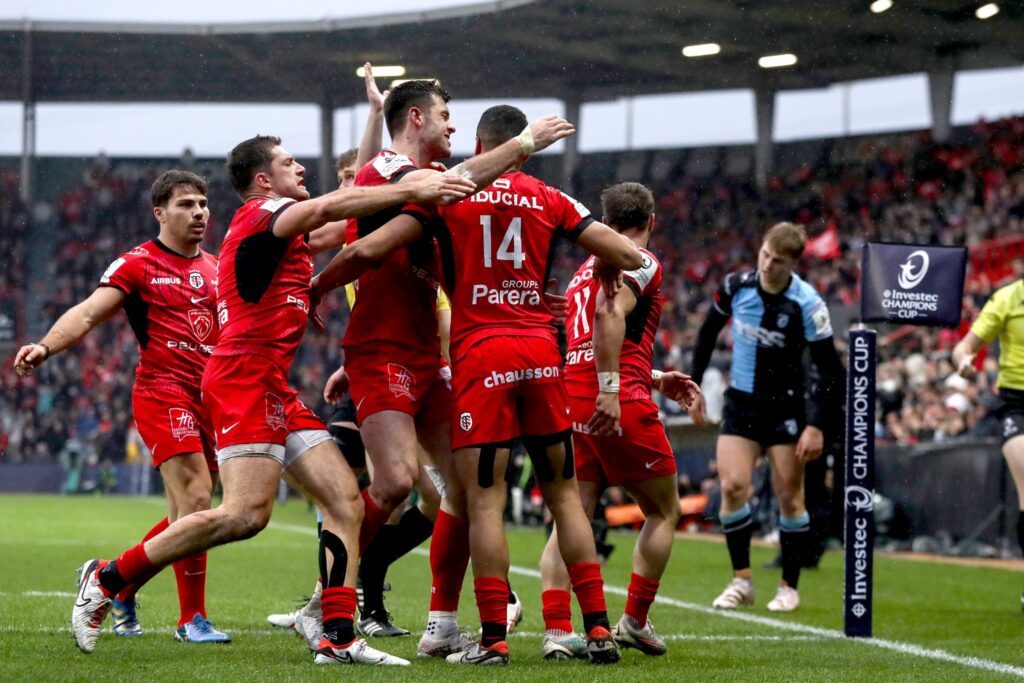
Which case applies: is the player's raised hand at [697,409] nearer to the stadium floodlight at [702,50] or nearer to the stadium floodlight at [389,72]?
the stadium floodlight at [702,50]

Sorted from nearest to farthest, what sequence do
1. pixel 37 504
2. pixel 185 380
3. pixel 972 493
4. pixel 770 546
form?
pixel 185 380
pixel 972 493
pixel 770 546
pixel 37 504

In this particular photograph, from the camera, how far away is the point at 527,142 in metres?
5.57

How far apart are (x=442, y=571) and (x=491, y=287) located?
49.6 inches

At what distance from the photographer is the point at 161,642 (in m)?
6.35

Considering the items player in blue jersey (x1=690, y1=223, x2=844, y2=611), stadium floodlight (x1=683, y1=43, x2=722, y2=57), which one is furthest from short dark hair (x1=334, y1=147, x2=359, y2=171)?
stadium floodlight (x1=683, y1=43, x2=722, y2=57)

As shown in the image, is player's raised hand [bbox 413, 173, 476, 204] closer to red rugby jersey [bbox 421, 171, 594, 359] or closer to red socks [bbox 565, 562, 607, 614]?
red rugby jersey [bbox 421, 171, 594, 359]

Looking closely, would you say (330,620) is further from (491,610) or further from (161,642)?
(161,642)

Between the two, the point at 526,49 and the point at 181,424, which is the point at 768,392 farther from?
the point at 526,49

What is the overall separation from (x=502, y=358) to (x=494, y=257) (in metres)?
0.42

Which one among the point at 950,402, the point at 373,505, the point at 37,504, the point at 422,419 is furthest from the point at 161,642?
the point at 37,504

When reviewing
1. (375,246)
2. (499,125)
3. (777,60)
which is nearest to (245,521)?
(375,246)

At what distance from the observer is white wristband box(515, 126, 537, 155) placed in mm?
5554

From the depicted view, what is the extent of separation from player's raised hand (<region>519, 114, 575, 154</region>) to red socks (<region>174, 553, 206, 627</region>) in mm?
2535

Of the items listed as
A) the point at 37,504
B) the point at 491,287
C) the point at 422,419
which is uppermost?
the point at 491,287
